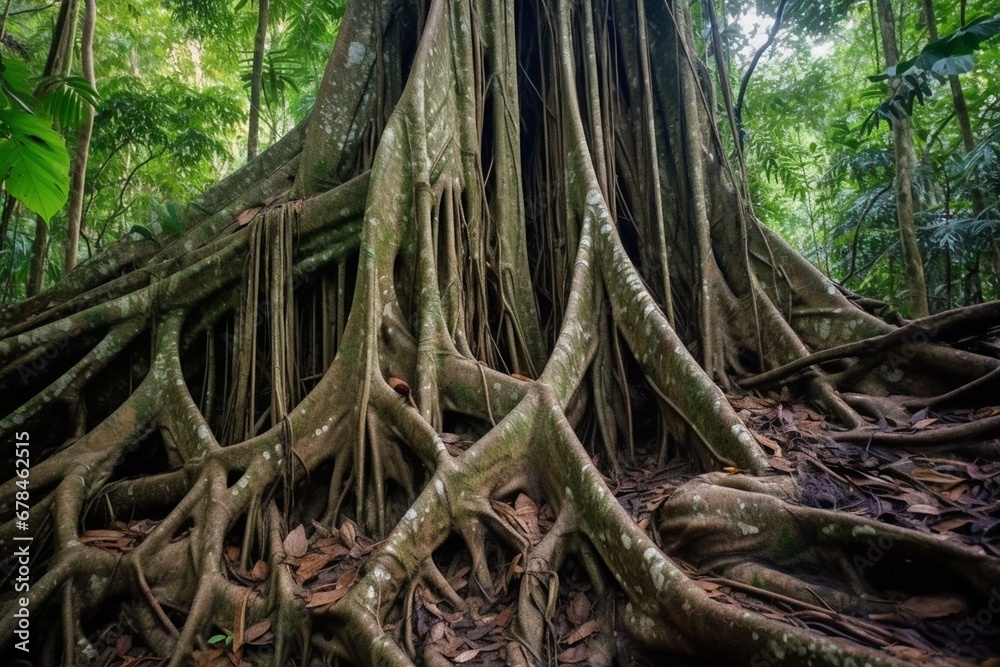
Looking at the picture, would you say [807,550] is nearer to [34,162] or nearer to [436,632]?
[436,632]

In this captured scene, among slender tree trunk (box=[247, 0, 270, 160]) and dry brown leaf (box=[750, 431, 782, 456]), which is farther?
slender tree trunk (box=[247, 0, 270, 160])

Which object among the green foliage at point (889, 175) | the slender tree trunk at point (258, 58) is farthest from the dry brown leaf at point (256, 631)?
the green foliage at point (889, 175)

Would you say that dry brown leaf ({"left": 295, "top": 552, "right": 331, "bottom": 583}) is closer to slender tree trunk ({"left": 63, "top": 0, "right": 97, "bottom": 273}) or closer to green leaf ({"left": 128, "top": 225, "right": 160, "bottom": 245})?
green leaf ({"left": 128, "top": 225, "right": 160, "bottom": 245})

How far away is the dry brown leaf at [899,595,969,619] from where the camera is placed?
175 centimetres

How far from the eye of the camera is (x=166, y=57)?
11.7 m

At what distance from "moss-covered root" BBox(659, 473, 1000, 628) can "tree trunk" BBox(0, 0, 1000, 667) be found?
11 mm

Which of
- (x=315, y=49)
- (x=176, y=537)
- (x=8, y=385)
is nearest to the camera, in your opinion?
(x=176, y=537)

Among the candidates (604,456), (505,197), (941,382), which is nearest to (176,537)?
(604,456)

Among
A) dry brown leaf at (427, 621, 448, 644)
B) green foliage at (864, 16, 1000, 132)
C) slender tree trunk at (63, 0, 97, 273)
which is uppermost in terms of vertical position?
slender tree trunk at (63, 0, 97, 273)

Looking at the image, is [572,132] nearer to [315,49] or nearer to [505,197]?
[505,197]

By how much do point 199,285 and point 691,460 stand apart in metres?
3.30

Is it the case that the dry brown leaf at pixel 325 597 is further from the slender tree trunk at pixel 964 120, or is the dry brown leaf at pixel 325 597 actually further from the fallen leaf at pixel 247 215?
the slender tree trunk at pixel 964 120

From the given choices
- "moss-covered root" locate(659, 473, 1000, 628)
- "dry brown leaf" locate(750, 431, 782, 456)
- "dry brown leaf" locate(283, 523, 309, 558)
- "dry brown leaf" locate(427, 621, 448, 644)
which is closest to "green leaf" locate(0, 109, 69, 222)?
"dry brown leaf" locate(283, 523, 309, 558)

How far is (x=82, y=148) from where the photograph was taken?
580 centimetres
